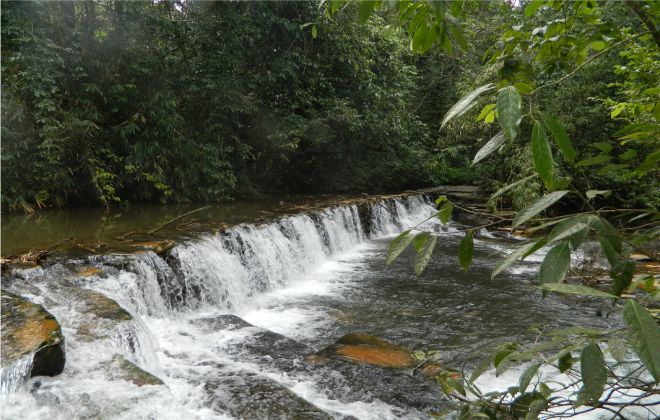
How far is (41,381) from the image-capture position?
3.05 m

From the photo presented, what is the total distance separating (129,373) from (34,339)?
0.67m

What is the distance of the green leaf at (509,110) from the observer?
0.74 meters

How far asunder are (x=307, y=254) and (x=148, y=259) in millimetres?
3363

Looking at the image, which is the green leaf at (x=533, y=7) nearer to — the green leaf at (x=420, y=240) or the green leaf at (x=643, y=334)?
the green leaf at (x=420, y=240)

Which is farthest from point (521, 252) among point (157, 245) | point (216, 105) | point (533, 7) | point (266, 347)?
point (216, 105)

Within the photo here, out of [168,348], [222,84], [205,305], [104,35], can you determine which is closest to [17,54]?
[104,35]

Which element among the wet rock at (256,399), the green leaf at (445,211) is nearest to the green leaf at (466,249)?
the green leaf at (445,211)

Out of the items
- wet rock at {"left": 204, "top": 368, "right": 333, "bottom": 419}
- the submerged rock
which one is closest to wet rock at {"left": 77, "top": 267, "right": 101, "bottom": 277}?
the submerged rock

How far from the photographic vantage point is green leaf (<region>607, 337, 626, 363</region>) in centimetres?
83

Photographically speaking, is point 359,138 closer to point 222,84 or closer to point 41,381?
point 222,84

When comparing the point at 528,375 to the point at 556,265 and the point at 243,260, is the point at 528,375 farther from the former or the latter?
the point at 243,260

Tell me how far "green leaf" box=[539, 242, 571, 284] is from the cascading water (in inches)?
106

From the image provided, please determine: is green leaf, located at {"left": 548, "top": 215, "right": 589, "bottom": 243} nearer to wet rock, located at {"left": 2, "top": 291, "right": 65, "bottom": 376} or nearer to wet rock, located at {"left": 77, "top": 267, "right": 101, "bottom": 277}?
wet rock, located at {"left": 2, "top": 291, "right": 65, "bottom": 376}

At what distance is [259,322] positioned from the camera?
5684 millimetres
